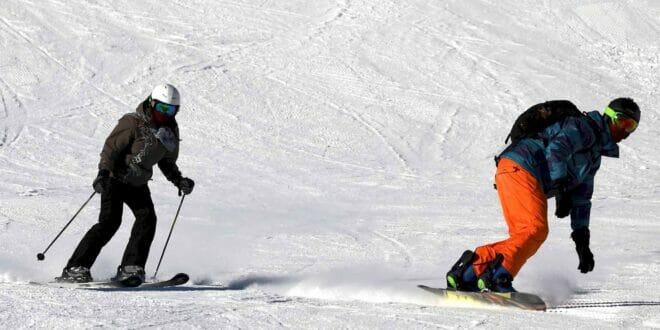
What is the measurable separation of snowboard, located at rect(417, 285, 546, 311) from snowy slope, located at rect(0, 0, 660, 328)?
23 centimetres

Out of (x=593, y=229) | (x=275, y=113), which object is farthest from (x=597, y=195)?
(x=275, y=113)

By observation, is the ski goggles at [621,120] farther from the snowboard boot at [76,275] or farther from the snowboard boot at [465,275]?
the snowboard boot at [76,275]

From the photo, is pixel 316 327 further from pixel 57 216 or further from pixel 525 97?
pixel 525 97

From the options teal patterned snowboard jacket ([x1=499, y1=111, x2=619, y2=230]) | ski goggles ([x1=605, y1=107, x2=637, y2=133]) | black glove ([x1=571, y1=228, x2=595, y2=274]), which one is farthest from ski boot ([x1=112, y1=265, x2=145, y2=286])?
ski goggles ([x1=605, y1=107, x2=637, y2=133])

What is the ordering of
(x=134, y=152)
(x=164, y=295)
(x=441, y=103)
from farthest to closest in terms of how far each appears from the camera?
(x=441, y=103)
(x=134, y=152)
(x=164, y=295)

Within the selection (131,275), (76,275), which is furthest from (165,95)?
(76,275)

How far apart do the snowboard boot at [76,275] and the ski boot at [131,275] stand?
195mm

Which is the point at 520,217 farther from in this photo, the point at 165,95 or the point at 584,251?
the point at 165,95

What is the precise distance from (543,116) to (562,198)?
0.56 m

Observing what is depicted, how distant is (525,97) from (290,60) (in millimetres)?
4404

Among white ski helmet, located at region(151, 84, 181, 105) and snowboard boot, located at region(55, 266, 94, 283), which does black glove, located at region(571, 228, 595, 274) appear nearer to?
white ski helmet, located at region(151, 84, 181, 105)

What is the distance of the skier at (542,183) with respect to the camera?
20.6 ft

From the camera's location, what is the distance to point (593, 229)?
38.4 ft

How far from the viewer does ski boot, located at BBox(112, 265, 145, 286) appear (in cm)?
707
